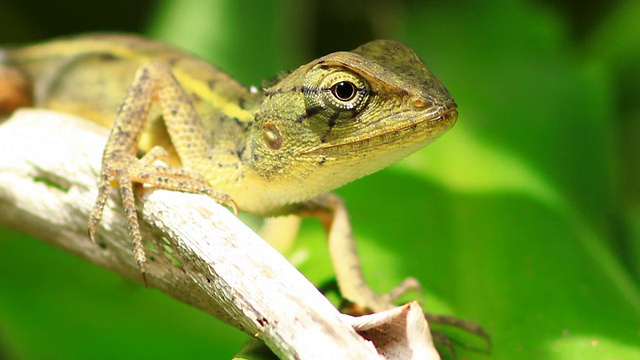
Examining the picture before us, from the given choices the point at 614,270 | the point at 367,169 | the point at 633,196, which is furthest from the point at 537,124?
the point at 367,169

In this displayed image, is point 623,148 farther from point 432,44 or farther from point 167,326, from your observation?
point 167,326

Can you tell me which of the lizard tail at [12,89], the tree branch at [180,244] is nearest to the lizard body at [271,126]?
the tree branch at [180,244]

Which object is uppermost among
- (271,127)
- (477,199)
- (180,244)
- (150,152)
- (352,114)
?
(352,114)

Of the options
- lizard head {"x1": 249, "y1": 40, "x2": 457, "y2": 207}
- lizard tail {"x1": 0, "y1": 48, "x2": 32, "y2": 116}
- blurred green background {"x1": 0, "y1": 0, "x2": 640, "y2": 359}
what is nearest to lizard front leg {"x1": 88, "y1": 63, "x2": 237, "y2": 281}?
lizard head {"x1": 249, "y1": 40, "x2": 457, "y2": 207}

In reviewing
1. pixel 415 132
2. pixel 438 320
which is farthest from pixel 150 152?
pixel 438 320

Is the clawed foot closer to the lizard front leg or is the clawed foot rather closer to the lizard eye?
the lizard front leg

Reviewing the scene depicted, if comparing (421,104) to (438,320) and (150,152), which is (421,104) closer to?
(438,320)
